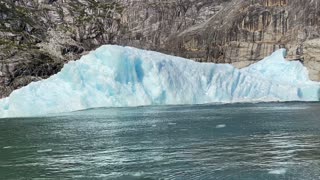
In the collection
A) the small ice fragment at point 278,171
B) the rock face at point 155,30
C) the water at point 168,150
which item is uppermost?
the rock face at point 155,30

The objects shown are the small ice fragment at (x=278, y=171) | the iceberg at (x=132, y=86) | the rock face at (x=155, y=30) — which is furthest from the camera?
the rock face at (x=155, y=30)

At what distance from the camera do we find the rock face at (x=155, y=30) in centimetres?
10281

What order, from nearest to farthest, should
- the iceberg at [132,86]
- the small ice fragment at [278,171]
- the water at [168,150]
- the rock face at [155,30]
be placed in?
the small ice fragment at [278,171] → the water at [168,150] → the iceberg at [132,86] → the rock face at [155,30]

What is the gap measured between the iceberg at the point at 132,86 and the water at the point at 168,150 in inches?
520

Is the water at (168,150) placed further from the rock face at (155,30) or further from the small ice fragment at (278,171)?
the rock face at (155,30)

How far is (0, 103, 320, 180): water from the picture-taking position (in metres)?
17.8

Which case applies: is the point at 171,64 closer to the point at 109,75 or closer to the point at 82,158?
the point at 109,75

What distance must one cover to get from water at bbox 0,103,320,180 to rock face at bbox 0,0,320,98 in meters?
48.6

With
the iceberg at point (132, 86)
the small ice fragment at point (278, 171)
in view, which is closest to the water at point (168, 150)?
the small ice fragment at point (278, 171)

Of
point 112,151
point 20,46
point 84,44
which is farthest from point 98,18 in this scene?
point 112,151

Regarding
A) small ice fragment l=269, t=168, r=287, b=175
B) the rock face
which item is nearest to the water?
small ice fragment l=269, t=168, r=287, b=175

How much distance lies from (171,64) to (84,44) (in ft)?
252

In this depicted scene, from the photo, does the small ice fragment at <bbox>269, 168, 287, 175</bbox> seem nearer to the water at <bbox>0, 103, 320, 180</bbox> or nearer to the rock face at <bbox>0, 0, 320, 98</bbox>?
the water at <bbox>0, 103, 320, 180</bbox>

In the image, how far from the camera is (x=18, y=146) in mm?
26500
